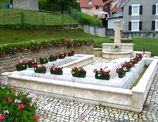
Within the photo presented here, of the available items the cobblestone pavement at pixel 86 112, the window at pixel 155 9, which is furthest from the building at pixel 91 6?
the cobblestone pavement at pixel 86 112

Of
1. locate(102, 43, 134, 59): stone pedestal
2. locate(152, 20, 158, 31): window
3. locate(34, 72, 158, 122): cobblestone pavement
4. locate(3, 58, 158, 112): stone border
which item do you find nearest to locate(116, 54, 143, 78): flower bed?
locate(3, 58, 158, 112): stone border

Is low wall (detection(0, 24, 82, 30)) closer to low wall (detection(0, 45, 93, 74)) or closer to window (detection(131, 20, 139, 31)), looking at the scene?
window (detection(131, 20, 139, 31))

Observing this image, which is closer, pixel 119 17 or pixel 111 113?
pixel 111 113

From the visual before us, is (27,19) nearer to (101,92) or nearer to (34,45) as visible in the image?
(34,45)

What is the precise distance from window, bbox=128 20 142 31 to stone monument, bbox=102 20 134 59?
19.6 meters

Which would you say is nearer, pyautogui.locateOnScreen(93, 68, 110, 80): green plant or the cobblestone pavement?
the cobblestone pavement

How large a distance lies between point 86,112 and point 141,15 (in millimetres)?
31926

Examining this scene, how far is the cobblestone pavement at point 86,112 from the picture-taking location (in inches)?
225

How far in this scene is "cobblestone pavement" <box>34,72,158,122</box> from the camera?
5.72 m

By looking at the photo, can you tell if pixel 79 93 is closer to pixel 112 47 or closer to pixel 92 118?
pixel 92 118

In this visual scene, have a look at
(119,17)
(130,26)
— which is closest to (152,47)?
(130,26)

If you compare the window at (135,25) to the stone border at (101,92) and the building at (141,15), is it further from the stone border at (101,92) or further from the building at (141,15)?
the stone border at (101,92)

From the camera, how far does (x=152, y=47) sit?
61.7 feet

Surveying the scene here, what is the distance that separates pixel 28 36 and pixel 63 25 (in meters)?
7.53
